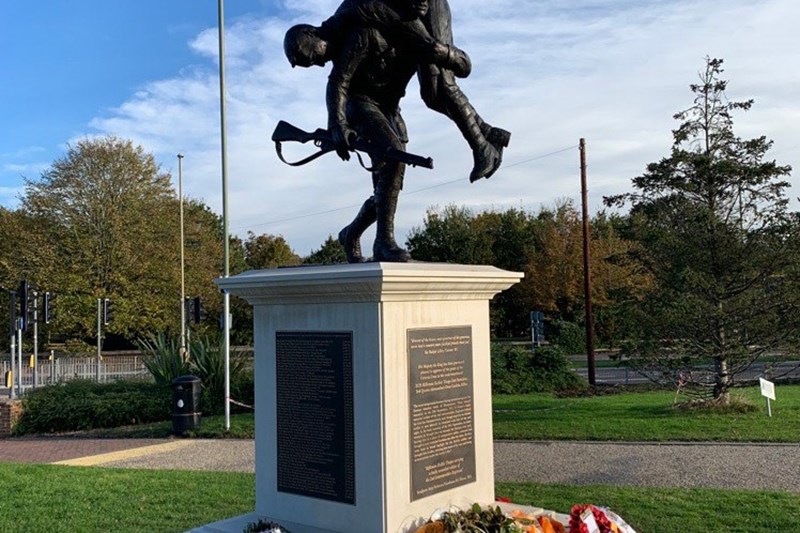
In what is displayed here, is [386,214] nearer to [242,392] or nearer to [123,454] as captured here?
[123,454]

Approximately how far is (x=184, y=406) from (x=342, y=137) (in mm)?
11351

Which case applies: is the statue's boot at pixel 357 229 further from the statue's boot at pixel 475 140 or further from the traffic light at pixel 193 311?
the traffic light at pixel 193 311

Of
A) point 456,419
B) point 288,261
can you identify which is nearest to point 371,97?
point 456,419

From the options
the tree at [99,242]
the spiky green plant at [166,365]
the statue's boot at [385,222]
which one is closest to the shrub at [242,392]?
A: the spiky green plant at [166,365]

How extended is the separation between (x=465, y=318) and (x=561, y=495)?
4.21 m

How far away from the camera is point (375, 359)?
4.37m

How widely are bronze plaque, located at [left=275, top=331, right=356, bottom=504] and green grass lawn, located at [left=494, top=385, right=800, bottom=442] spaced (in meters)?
8.77

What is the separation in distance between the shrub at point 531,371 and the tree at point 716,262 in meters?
5.31

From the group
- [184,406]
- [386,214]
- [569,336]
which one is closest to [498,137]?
[386,214]

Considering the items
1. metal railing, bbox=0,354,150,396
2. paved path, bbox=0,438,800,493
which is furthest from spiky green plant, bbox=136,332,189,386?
metal railing, bbox=0,354,150,396

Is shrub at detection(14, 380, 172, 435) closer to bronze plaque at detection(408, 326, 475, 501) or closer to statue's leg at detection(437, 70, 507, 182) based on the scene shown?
bronze plaque at detection(408, 326, 475, 501)

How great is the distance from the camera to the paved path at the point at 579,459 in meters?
9.45

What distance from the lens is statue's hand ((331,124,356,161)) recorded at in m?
4.90

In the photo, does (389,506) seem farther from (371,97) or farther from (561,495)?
(561,495)
